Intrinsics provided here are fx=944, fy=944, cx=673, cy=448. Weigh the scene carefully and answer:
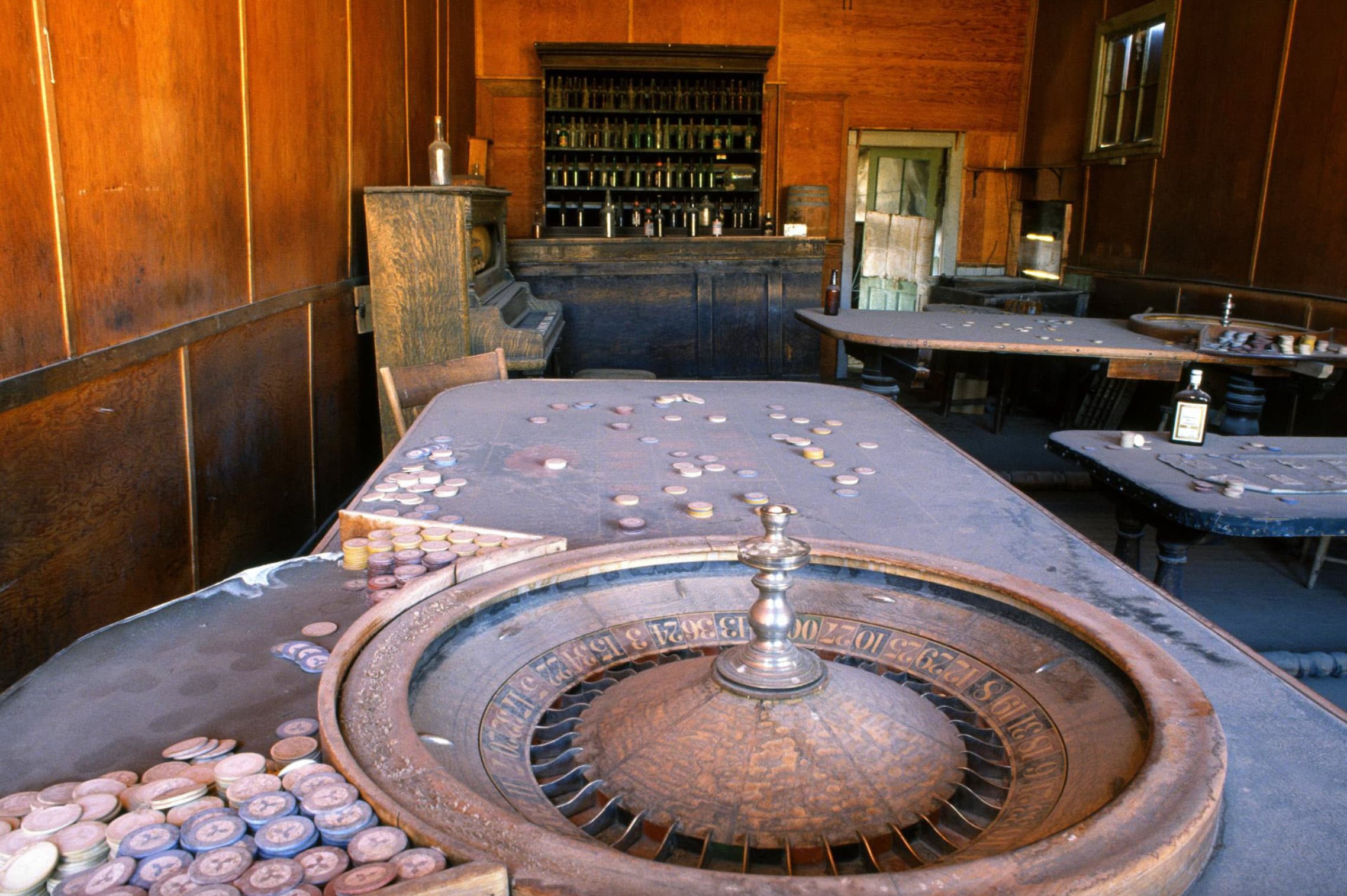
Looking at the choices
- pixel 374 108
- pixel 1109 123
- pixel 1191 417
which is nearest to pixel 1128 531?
pixel 1191 417

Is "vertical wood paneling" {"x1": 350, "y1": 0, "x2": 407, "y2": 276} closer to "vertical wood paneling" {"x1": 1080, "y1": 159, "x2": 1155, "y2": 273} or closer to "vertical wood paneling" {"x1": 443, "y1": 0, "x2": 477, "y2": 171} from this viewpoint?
"vertical wood paneling" {"x1": 443, "y1": 0, "x2": 477, "y2": 171}

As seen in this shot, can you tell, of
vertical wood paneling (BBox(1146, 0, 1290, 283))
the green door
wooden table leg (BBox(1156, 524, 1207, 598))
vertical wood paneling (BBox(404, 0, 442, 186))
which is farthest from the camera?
the green door

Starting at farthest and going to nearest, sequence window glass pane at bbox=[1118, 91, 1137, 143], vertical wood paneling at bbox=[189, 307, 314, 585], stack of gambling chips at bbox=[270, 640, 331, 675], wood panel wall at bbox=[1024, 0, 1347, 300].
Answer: window glass pane at bbox=[1118, 91, 1137, 143], wood panel wall at bbox=[1024, 0, 1347, 300], vertical wood paneling at bbox=[189, 307, 314, 585], stack of gambling chips at bbox=[270, 640, 331, 675]

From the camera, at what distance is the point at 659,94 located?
8461 mm

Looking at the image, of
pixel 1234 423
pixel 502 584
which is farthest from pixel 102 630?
pixel 1234 423

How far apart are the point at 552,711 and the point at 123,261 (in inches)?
79.6

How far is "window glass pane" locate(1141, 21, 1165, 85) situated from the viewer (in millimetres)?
7268

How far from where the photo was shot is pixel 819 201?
332 inches

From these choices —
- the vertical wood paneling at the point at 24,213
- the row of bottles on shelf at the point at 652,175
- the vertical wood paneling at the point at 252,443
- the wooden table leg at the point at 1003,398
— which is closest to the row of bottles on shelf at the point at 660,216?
the row of bottles on shelf at the point at 652,175

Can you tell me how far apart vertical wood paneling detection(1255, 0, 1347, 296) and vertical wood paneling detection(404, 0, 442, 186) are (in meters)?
5.38

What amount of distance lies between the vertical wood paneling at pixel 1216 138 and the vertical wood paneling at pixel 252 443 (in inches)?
234

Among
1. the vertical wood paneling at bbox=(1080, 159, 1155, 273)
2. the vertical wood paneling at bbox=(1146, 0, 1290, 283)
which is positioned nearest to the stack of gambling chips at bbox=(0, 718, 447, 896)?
the vertical wood paneling at bbox=(1146, 0, 1290, 283)

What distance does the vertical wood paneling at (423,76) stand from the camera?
5719 mm

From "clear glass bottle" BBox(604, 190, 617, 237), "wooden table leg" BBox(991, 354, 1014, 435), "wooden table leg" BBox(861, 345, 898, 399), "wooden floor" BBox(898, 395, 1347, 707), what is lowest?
"wooden floor" BBox(898, 395, 1347, 707)
